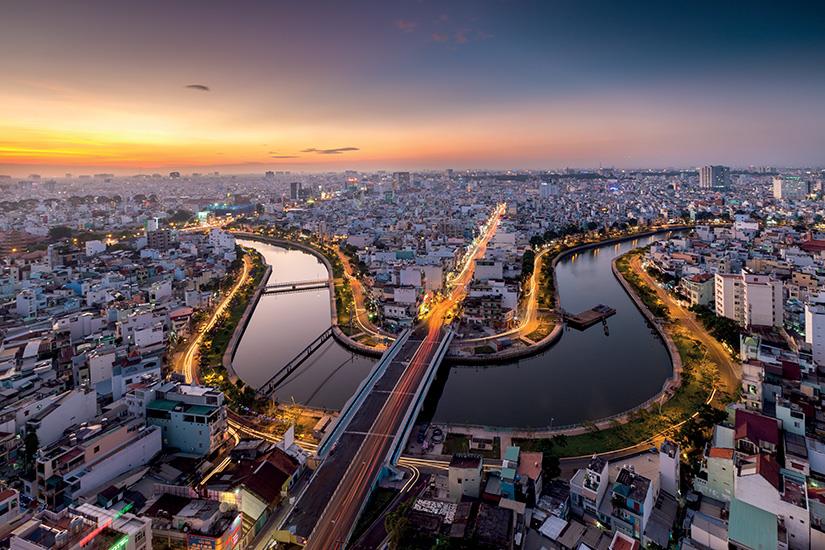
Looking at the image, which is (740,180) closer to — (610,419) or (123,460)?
(610,419)

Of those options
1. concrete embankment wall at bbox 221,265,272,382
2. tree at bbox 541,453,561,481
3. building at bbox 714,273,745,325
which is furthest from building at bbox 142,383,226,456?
building at bbox 714,273,745,325

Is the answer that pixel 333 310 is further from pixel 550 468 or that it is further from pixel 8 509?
pixel 8 509

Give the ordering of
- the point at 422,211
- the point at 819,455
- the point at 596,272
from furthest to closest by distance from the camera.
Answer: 1. the point at 422,211
2. the point at 596,272
3. the point at 819,455

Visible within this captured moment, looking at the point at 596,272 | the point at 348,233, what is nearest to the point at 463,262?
the point at 596,272

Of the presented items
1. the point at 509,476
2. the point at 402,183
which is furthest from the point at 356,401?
the point at 402,183

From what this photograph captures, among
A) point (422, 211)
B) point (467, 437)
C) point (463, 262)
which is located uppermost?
point (422, 211)

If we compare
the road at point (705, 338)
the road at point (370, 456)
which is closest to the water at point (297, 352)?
the road at point (370, 456)

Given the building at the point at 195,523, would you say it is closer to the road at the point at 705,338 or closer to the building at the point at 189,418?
the building at the point at 189,418
